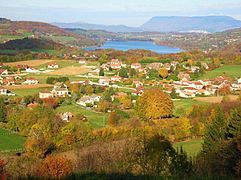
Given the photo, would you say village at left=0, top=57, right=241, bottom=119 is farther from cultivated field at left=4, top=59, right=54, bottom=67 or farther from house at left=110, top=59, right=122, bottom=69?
cultivated field at left=4, top=59, right=54, bottom=67

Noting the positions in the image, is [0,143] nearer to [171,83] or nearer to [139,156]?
[139,156]

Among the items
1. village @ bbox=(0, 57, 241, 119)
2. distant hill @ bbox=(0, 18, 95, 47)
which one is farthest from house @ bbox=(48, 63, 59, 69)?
distant hill @ bbox=(0, 18, 95, 47)

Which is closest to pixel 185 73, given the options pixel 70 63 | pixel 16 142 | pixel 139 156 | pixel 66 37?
pixel 70 63

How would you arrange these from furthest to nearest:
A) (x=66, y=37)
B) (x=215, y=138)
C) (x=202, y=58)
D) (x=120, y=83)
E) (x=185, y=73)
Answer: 1. (x=66, y=37)
2. (x=202, y=58)
3. (x=185, y=73)
4. (x=120, y=83)
5. (x=215, y=138)

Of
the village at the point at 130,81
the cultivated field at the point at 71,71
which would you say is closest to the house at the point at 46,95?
the village at the point at 130,81

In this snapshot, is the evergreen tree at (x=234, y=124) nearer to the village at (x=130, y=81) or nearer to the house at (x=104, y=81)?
the village at (x=130, y=81)
